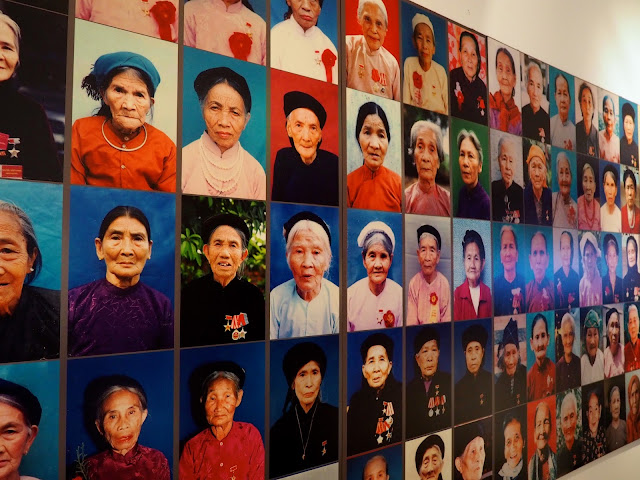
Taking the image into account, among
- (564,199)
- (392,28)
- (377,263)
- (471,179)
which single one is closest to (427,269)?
(377,263)

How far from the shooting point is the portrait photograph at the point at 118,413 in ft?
5.65

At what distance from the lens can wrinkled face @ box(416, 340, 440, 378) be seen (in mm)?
2676

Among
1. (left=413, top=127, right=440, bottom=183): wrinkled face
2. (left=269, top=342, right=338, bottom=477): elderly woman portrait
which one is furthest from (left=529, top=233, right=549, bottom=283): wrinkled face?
(left=269, top=342, right=338, bottom=477): elderly woman portrait

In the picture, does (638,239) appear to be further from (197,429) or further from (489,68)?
(197,429)

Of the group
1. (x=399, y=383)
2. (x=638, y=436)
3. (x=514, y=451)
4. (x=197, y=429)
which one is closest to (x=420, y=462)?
(x=399, y=383)

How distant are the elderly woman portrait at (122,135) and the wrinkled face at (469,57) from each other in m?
1.57

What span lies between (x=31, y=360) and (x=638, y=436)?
3754 mm

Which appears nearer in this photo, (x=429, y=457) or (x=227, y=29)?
(x=227, y=29)

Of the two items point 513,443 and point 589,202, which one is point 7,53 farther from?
point 589,202

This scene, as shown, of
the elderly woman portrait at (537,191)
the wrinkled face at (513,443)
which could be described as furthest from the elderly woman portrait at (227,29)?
the wrinkled face at (513,443)

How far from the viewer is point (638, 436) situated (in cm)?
403

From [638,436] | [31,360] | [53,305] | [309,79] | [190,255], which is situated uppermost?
[309,79]

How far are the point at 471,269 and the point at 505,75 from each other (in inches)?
39.6

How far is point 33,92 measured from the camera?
167 cm
